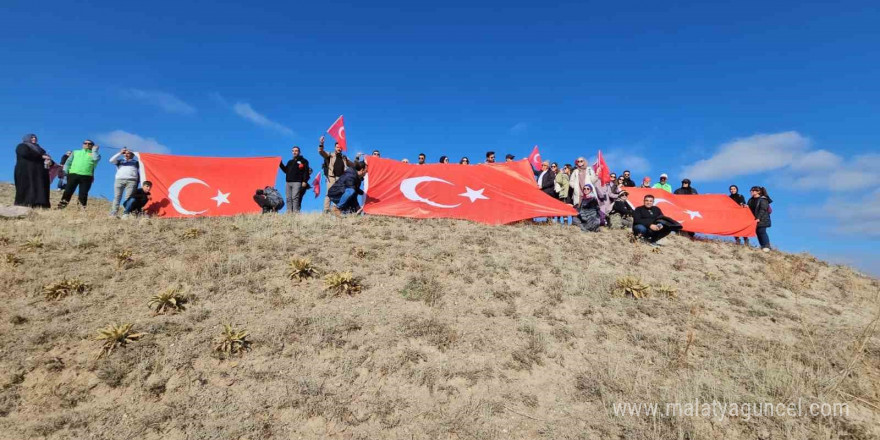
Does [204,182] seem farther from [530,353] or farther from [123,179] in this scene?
[530,353]

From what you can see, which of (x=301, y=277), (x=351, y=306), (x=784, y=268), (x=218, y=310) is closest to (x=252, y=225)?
(x=301, y=277)

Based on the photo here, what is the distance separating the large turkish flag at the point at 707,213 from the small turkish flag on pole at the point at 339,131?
11568 millimetres

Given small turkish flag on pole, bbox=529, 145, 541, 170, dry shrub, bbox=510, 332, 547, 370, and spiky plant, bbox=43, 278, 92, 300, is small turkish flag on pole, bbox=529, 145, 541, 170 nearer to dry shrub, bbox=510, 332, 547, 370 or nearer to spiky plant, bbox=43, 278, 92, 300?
dry shrub, bbox=510, 332, 547, 370

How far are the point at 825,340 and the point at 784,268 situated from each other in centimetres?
607

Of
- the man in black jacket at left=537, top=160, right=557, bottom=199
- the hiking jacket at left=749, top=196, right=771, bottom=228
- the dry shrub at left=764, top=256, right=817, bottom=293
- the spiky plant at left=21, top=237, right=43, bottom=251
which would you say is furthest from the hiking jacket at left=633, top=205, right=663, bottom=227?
the spiky plant at left=21, top=237, right=43, bottom=251

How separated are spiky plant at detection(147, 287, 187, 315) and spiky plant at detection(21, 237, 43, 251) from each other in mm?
4129

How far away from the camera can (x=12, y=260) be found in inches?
272

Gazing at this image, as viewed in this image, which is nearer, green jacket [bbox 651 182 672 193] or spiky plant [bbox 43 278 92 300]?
spiky plant [bbox 43 278 92 300]

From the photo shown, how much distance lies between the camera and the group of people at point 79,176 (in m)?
10.8

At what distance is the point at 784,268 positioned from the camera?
427 inches

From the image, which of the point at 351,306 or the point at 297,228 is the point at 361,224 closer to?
the point at 297,228

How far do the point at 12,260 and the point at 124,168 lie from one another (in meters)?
4.75

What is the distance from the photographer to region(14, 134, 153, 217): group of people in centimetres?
1075

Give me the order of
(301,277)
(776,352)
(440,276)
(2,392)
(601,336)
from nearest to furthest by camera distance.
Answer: (2,392), (776,352), (601,336), (301,277), (440,276)
